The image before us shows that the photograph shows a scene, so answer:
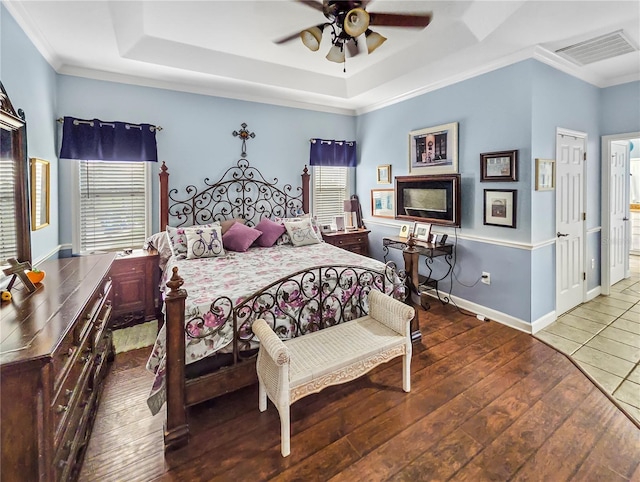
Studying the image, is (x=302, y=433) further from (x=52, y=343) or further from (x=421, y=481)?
(x=52, y=343)

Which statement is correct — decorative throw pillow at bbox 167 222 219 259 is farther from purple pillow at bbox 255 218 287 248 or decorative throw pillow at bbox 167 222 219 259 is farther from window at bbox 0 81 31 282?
window at bbox 0 81 31 282

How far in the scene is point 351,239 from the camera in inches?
207

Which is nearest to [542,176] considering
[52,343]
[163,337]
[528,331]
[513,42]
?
[513,42]

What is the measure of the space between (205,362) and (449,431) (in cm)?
162

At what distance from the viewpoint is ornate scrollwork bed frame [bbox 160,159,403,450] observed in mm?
1937

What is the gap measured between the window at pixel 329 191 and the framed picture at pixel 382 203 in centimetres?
60

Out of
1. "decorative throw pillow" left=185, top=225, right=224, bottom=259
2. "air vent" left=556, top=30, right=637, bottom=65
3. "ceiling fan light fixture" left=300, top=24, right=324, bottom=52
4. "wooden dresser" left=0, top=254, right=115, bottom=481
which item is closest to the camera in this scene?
"wooden dresser" left=0, top=254, right=115, bottom=481

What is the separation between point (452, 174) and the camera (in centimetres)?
404

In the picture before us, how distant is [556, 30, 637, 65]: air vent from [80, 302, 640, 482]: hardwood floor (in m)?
2.97

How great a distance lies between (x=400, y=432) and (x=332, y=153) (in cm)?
429

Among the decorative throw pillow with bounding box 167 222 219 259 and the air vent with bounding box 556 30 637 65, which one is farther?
the decorative throw pillow with bounding box 167 222 219 259

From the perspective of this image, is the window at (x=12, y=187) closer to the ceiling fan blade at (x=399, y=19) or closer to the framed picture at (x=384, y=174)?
the ceiling fan blade at (x=399, y=19)

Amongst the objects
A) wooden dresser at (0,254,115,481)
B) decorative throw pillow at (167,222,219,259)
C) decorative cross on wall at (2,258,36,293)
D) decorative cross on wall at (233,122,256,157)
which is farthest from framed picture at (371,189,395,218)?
decorative cross on wall at (2,258,36,293)

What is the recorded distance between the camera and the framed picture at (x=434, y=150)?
13.3ft
